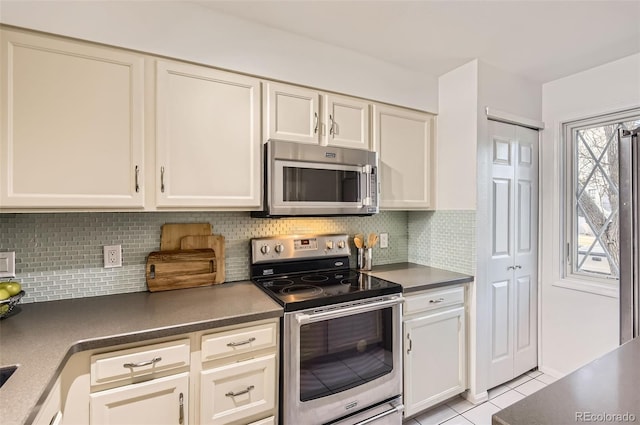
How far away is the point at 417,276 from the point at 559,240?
1.26m

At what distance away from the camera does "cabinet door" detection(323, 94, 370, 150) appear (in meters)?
1.98

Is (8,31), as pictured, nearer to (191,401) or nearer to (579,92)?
(191,401)

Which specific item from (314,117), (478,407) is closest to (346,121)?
(314,117)

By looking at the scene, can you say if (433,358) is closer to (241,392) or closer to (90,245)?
(241,392)

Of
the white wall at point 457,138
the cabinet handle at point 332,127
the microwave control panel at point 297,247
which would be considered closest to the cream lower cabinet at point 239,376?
the microwave control panel at point 297,247

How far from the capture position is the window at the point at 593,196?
2.24 metres

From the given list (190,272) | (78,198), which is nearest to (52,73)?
(78,198)

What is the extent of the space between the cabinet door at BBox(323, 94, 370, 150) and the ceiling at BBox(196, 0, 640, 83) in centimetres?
35

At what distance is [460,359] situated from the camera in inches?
84.8

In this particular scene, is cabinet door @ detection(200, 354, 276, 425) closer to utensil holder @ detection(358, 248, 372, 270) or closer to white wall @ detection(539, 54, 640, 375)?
utensil holder @ detection(358, 248, 372, 270)

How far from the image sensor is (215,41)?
1.66 metres

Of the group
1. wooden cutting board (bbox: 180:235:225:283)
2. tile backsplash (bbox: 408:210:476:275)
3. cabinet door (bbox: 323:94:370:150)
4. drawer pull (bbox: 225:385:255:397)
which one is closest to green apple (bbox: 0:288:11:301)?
wooden cutting board (bbox: 180:235:225:283)

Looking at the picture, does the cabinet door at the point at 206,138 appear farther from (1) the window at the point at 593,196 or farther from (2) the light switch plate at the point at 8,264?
(1) the window at the point at 593,196

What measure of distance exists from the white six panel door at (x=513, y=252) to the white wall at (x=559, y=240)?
0.28ft
